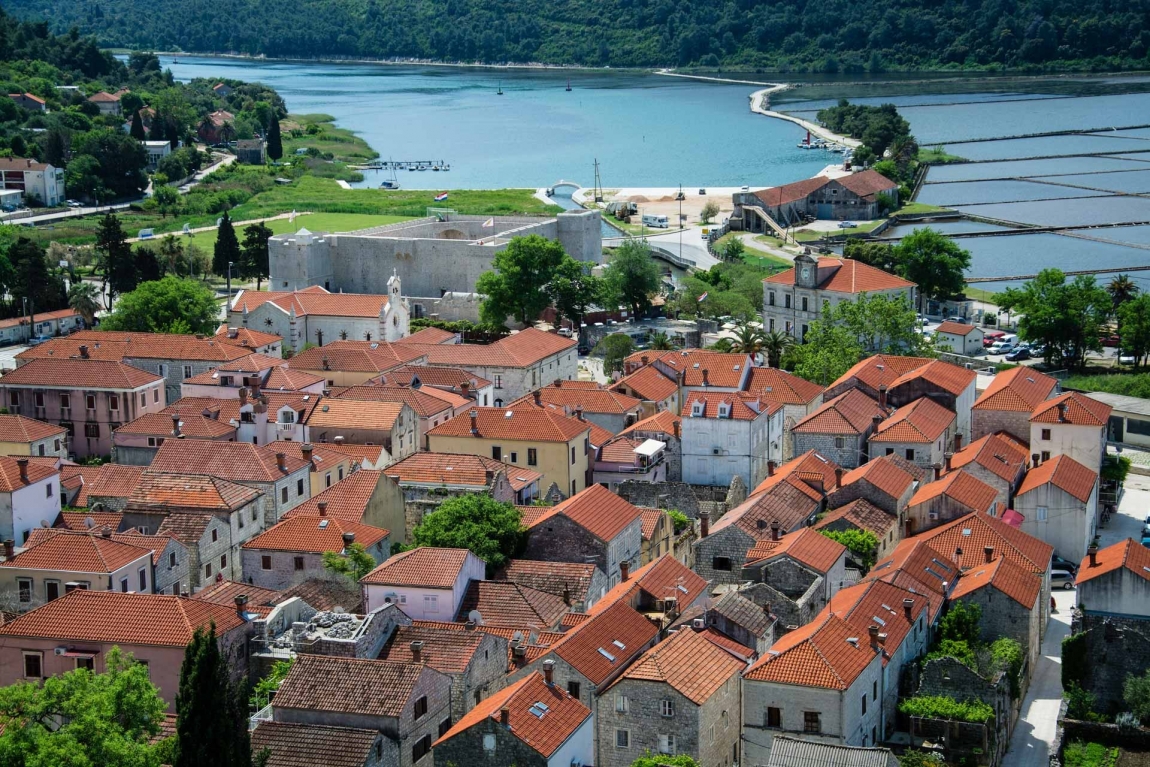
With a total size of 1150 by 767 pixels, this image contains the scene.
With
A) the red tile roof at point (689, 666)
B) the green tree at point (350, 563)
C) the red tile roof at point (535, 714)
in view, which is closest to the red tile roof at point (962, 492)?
the red tile roof at point (689, 666)

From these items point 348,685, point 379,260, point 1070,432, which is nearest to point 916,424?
point 1070,432

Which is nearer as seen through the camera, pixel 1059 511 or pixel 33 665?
pixel 33 665

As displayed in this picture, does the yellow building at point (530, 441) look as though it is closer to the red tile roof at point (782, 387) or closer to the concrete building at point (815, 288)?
the red tile roof at point (782, 387)

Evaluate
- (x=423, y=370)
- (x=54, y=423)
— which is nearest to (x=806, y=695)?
(x=423, y=370)

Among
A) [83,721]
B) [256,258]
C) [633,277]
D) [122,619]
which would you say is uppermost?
[83,721]

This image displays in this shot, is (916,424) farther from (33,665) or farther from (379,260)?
(379,260)

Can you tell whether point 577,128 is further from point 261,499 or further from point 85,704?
point 85,704

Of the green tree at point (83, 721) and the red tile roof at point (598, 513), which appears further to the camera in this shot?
the red tile roof at point (598, 513)
